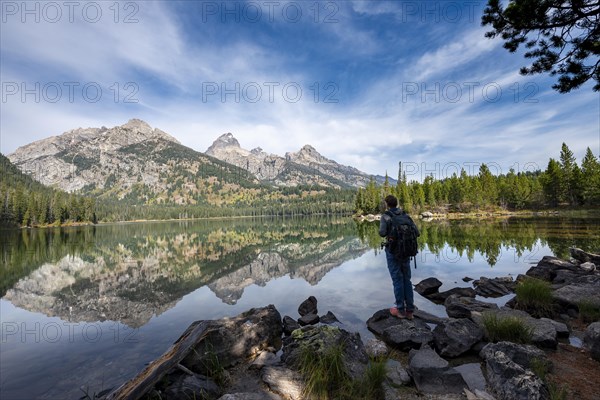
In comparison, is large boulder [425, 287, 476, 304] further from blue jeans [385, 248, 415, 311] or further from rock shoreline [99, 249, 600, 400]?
blue jeans [385, 248, 415, 311]

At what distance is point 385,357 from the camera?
6.59 metres

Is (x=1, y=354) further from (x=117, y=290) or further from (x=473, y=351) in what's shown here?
(x=473, y=351)

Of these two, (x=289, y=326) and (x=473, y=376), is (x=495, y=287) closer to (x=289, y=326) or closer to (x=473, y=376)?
(x=473, y=376)

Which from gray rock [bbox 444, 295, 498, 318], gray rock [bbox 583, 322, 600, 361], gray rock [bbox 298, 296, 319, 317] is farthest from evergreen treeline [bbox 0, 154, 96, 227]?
gray rock [bbox 583, 322, 600, 361]

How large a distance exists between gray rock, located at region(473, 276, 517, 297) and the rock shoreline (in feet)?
8.77

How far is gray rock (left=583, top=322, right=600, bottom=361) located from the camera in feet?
20.5

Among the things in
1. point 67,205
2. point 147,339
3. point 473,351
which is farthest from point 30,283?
point 67,205

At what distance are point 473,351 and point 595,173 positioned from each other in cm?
8785

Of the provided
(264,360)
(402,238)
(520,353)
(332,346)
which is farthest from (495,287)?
(264,360)

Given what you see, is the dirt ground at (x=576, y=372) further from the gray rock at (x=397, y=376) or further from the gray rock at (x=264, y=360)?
the gray rock at (x=264, y=360)

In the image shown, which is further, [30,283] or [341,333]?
[30,283]

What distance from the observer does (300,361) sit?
5945 mm

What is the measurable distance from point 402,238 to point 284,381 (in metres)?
5.16

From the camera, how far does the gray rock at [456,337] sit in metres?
6.94
